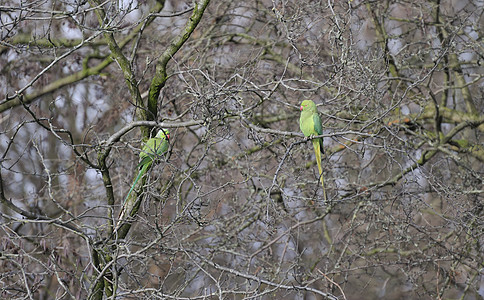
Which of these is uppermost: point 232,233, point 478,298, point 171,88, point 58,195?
point 171,88

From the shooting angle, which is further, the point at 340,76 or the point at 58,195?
the point at 58,195

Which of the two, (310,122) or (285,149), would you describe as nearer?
(310,122)

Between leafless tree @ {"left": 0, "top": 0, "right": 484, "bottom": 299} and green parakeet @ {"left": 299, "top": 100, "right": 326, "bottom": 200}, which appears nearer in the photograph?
green parakeet @ {"left": 299, "top": 100, "right": 326, "bottom": 200}

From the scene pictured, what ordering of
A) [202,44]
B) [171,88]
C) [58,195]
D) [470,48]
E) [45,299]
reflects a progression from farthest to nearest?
[45,299] < [58,195] < [202,44] < [171,88] < [470,48]

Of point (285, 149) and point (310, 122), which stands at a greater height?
point (310, 122)

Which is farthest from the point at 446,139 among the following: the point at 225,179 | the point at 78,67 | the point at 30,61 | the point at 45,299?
the point at 45,299

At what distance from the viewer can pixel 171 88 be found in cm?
776

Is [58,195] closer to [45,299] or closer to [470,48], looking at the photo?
[45,299]

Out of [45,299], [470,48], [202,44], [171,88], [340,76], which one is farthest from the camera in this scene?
[45,299]

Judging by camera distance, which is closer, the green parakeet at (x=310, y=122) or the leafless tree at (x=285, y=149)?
the green parakeet at (x=310, y=122)

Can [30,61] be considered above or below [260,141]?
above

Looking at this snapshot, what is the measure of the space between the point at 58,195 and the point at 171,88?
117 inches

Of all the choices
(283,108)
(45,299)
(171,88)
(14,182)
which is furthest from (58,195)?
(283,108)

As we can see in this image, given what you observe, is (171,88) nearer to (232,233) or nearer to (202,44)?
(202,44)
